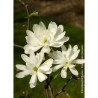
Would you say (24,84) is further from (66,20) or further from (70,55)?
(70,55)

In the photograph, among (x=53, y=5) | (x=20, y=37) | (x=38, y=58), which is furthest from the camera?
(x=53, y=5)

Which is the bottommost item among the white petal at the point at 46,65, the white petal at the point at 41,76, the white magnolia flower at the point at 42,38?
the white petal at the point at 41,76

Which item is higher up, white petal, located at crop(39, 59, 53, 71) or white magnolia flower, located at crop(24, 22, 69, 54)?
white magnolia flower, located at crop(24, 22, 69, 54)

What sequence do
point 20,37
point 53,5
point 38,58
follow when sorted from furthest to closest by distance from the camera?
point 53,5
point 20,37
point 38,58

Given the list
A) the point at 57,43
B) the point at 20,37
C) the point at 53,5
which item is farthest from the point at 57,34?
the point at 53,5

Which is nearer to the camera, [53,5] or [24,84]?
[24,84]

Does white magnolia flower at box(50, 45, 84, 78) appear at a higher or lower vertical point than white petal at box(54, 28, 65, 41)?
lower

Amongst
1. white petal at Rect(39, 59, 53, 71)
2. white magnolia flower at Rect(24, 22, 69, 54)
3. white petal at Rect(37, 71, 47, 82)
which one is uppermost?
white magnolia flower at Rect(24, 22, 69, 54)

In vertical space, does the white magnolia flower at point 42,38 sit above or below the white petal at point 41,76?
above
